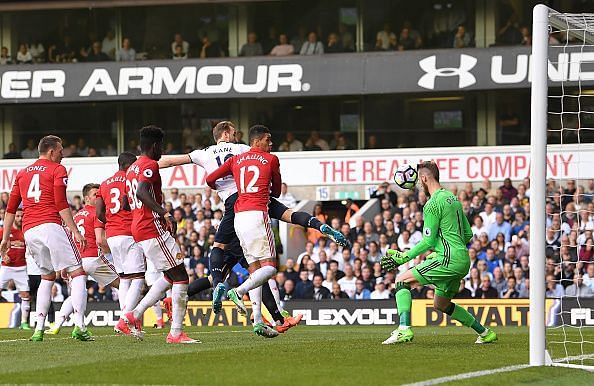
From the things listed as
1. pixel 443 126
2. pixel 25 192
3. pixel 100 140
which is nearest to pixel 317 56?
pixel 443 126

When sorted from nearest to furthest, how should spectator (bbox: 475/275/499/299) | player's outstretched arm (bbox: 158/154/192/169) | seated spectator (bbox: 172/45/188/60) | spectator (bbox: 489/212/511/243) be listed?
1. player's outstretched arm (bbox: 158/154/192/169)
2. spectator (bbox: 475/275/499/299)
3. spectator (bbox: 489/212/511/243)
4. seated spectator (bbox: 172/45/188/60)

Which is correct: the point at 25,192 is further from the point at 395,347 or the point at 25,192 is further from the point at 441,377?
the point at 441,377

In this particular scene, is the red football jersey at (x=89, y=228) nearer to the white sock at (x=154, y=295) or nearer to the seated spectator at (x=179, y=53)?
the white sock at (x=154, y=295)

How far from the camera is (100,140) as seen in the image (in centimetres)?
3266

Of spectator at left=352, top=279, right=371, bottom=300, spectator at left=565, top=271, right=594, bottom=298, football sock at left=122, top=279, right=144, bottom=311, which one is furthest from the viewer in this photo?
spectator at left=352, top=279, right=371, bottom=300

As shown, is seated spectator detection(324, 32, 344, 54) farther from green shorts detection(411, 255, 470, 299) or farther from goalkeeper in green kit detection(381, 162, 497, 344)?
green shorts detection(411, 255, 470, 299)

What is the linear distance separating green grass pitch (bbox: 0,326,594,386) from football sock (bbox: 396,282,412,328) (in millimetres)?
285

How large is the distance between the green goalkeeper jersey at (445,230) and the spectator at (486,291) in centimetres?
1019

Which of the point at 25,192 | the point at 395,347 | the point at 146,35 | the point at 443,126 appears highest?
the point at 146,35

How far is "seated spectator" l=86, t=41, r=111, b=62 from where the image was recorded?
31.9 meters

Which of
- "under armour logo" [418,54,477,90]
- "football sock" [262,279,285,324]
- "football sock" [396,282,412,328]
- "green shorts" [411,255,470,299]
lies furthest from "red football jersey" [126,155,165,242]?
"under armour logo" [418,54,477,90]

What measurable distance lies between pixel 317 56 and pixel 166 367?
20652 mm

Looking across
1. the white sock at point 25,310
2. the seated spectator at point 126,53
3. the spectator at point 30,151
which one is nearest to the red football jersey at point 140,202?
the white sock at point 25,310

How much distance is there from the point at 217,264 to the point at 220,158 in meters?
1.37
